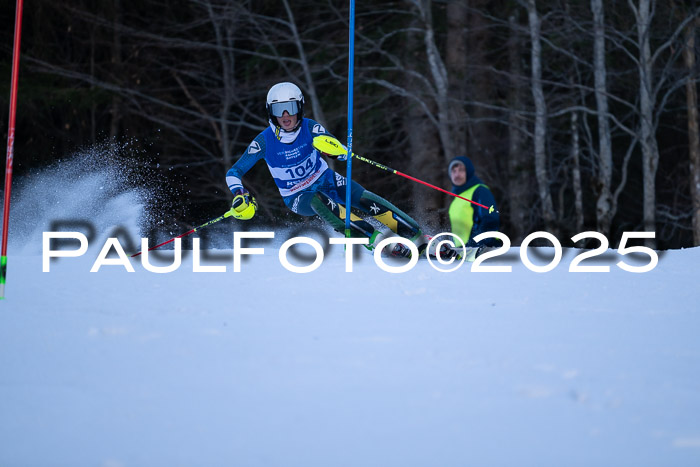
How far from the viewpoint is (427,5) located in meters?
14.2

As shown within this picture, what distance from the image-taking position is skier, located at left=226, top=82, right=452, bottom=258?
675 cm

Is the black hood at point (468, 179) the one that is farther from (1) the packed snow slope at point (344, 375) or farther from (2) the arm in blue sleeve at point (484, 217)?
(1) the packed snow slope at point (344, 375)

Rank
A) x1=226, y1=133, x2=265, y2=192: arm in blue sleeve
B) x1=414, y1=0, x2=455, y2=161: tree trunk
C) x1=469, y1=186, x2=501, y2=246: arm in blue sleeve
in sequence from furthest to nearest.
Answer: x1=414, y1=0, x2=455, y2=161: tree trunk
x1=226, y1=133, x2=265, y2=192: arm in blue sleeve
x1=469, y1=186, x2=501, y2=246: arm in blue sleeve

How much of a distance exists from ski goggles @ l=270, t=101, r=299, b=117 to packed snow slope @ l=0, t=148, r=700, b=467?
1683mm

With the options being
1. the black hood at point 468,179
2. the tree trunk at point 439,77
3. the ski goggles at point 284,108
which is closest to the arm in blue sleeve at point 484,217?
the black hood at point 468,179

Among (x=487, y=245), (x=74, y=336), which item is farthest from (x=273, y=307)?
(x=487, y=245)

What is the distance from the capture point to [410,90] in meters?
14.9

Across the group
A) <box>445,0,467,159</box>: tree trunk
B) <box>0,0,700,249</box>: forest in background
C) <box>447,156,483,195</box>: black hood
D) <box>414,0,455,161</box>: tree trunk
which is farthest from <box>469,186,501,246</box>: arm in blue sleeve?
<box>414,0,455,161</box>: tree trunk

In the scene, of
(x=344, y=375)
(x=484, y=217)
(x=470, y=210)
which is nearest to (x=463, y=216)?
(x=470, y=210)

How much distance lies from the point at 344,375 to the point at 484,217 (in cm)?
385

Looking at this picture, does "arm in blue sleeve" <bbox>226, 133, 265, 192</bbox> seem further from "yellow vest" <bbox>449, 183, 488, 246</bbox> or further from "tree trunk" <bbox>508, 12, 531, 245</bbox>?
"tree trunk" <bbox>508, 12, 531, 245</bbox>

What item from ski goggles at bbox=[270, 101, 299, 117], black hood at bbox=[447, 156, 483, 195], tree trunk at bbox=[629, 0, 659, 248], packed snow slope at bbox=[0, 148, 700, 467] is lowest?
packed snow slope at bbox=[0, 148, 700, 467]

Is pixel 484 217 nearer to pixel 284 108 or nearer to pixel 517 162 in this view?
pixel 284 108

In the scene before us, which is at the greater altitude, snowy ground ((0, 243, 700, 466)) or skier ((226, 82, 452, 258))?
skier ((226, 82, 452, 258))
